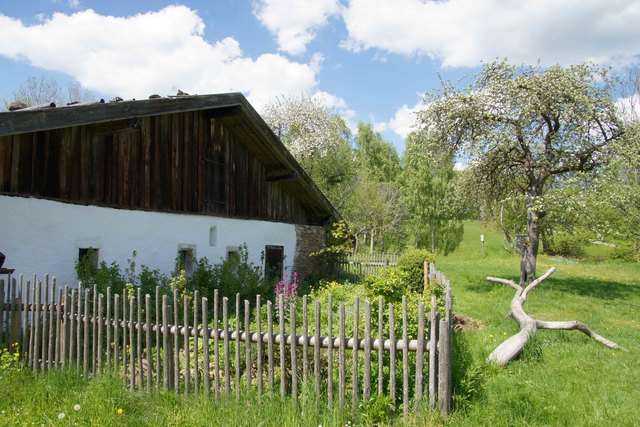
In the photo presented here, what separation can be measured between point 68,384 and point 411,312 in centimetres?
432

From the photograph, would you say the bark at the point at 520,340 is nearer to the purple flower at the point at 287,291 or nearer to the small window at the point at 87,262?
the purple flower at the point at 287,291

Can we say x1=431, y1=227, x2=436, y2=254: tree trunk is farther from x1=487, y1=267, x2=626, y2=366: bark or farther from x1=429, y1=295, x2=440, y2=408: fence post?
x1=429, y1=295, x2=440, y2=408: fence post

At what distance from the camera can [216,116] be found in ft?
40.5

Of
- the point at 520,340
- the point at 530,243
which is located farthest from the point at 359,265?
the point at 520,340

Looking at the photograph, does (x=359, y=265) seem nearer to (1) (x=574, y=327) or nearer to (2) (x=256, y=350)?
(1) (x=574, y=327)

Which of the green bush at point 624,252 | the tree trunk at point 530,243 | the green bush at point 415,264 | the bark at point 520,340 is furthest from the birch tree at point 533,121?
the green bush at point 624,252

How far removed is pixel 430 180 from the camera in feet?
120

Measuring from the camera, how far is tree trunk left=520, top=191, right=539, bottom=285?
1541 centimetres

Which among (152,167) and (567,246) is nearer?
(152,167)

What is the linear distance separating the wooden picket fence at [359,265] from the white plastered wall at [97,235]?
5.61 m

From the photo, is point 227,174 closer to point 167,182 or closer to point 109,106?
point 167,182

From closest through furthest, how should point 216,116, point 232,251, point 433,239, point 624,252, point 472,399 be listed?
point 472,399, point 216,116, point 232,251, point 624,252, point 433,239

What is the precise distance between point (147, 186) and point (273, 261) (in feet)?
19.0

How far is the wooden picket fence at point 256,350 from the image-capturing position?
4422 mm
